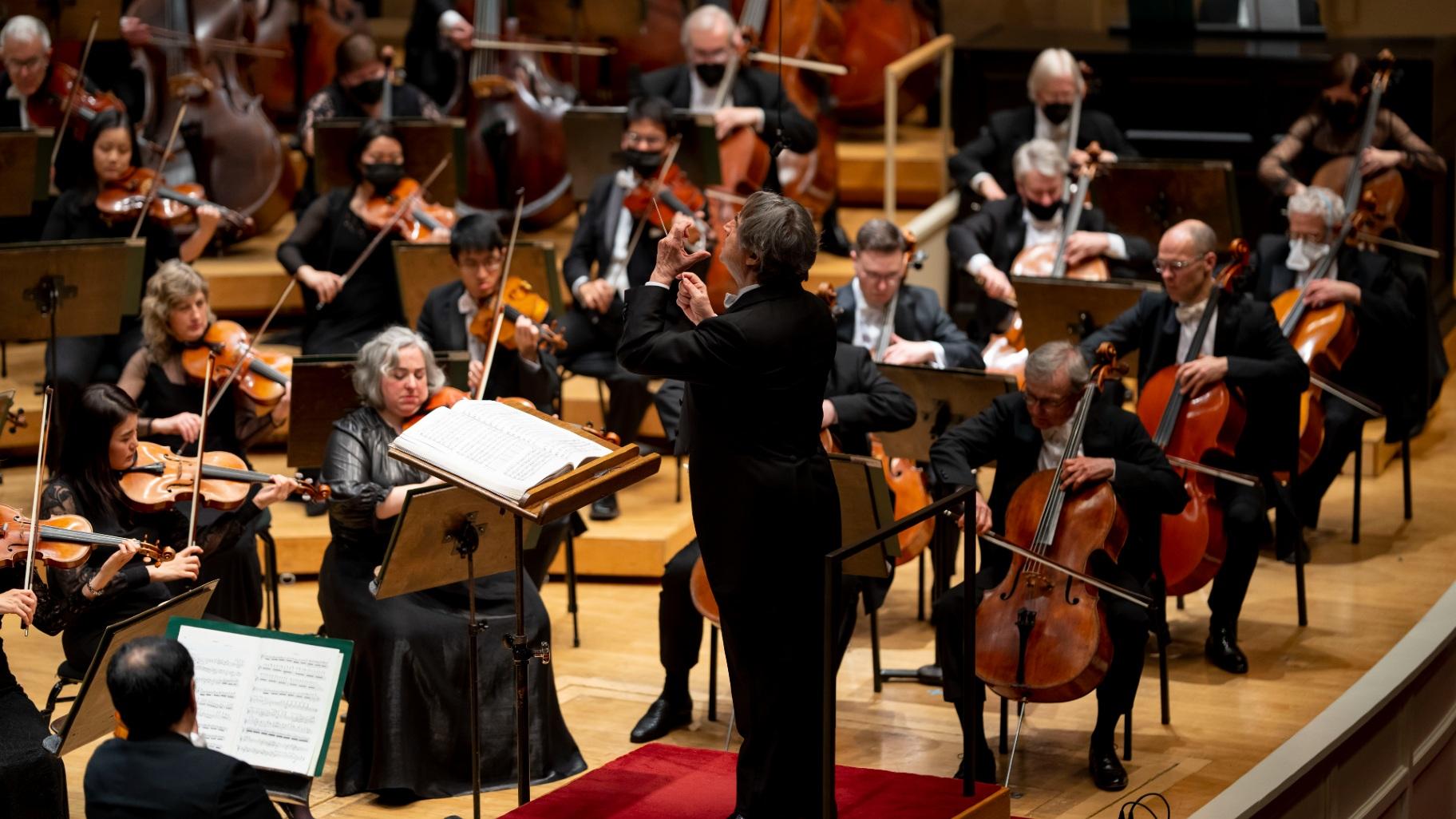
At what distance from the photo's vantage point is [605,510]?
5551 mm

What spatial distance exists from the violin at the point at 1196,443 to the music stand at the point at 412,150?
8.02 feet

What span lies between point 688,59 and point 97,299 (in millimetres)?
2299

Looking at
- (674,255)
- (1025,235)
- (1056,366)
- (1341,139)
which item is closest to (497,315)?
(1056,366)

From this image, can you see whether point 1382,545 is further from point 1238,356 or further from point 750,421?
point 750,421

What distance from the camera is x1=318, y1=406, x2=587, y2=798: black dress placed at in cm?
409

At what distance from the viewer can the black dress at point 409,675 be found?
409 centimetres

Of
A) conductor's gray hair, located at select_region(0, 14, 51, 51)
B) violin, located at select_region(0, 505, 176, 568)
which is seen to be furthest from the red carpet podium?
conductor's gray hair, located at select_region(0, 14, 51, 51)

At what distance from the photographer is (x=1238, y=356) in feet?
15.5

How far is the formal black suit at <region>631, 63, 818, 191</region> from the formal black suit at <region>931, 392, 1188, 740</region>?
1.84 m

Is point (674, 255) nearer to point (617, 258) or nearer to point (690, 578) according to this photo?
point (690, 578)

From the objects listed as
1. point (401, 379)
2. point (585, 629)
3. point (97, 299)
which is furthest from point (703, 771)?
point (97, 299)

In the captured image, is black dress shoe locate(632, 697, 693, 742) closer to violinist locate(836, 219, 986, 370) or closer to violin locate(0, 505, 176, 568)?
violinist locate(836, 219, 986, 370)

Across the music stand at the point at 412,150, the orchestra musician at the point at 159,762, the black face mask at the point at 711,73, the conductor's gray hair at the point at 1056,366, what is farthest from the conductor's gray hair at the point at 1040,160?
the orchestra musician at the point at 159,762

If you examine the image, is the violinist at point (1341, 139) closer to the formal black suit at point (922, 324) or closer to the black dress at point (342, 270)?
the formal black suit at point (922, 324)
